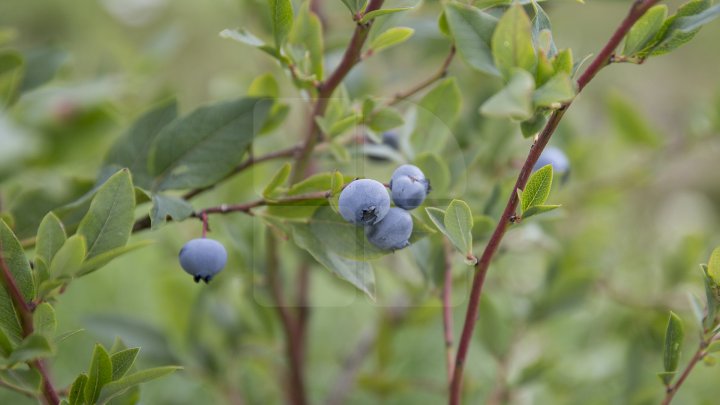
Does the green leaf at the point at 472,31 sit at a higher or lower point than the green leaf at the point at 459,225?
higher

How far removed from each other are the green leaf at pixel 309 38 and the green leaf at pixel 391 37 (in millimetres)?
57

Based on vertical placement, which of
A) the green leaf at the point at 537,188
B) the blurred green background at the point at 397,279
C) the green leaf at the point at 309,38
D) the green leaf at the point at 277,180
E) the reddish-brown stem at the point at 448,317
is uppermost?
the green leaf at the point at 309,38

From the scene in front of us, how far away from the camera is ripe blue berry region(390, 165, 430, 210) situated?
0.63 m

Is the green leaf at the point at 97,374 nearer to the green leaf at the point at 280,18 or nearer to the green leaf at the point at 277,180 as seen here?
the green leaf at the point at 277,180

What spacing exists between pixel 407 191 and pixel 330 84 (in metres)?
0.14

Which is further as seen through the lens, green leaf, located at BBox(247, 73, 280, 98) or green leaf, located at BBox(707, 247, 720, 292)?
green leaf, located at BBox(247, 73, 280, 98)

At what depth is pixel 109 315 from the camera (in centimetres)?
108

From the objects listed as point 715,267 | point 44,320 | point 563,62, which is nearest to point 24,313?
point 44,320

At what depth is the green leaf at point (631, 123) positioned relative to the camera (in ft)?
4.30

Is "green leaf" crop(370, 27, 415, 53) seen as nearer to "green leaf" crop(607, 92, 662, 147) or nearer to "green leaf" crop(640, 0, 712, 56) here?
"green leaf" crop(640, 0, 712, 56)

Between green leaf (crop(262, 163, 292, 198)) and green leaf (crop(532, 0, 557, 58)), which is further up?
green leaf (crop(532, 0, 557, 58))

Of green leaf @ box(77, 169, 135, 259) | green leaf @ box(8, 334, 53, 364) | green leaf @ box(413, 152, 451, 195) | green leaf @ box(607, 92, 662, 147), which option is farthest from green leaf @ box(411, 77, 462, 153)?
green leaf @ box(607, 92, 662, 147)

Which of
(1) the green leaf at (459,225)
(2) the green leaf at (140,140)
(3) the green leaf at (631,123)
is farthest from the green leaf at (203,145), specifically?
(3) the green leaf at (631,123)

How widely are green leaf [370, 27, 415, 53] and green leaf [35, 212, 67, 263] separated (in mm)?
329
